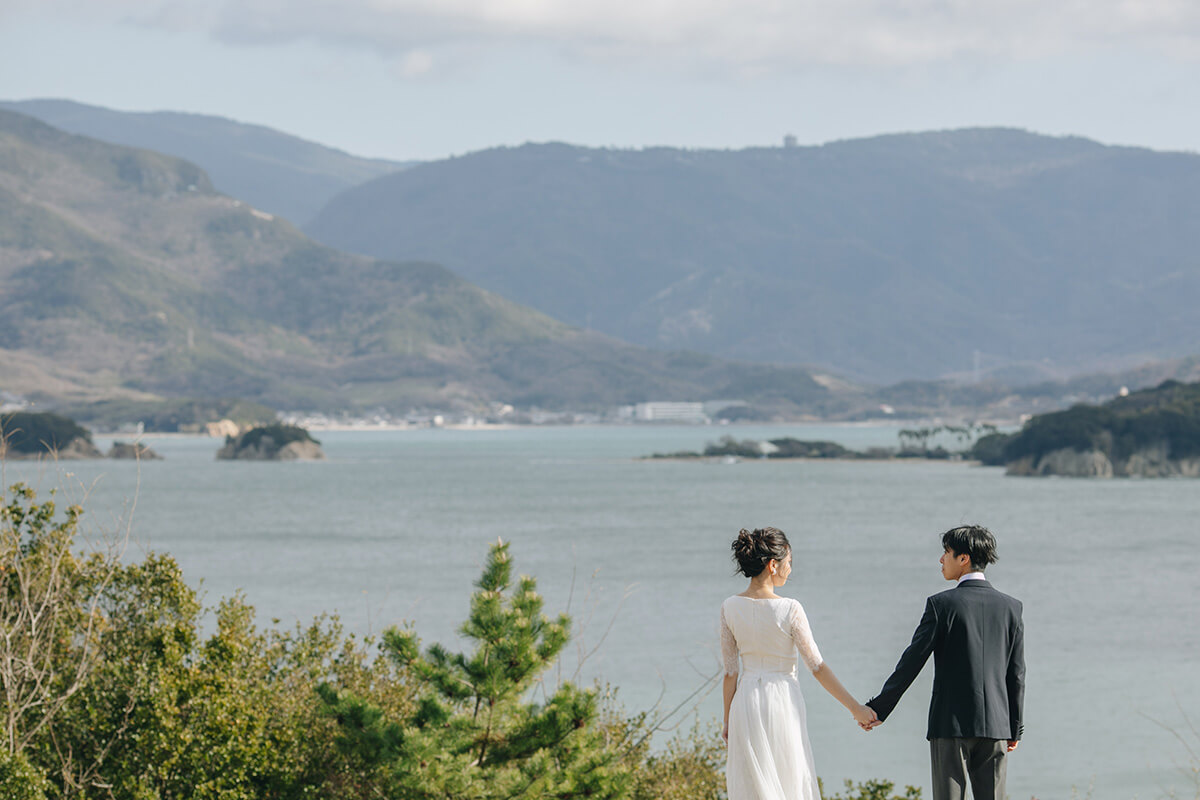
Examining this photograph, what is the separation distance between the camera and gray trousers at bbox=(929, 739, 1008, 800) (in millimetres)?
6371

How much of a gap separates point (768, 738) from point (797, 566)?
4578 centimetres

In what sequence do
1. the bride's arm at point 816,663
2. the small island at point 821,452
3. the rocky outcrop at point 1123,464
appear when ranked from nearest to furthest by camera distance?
the bride's arm at point 816,663, the rocky outcrop at point 1123,464, the small island at point 821,452

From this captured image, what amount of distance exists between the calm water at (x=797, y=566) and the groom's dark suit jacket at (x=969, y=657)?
544cm

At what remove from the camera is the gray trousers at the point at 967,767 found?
637 centimetres

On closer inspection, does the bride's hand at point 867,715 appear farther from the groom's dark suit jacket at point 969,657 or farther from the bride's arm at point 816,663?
the groom's dark suit jacket at point 969,657

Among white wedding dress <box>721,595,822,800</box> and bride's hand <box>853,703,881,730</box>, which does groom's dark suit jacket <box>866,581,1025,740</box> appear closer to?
bride's hand <box>853,703,881,730</box>

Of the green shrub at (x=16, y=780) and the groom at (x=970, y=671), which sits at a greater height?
the groom at (x=970, y=671)

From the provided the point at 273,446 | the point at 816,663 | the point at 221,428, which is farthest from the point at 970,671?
the point at 221,428

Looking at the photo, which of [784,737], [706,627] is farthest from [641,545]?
[784,737]

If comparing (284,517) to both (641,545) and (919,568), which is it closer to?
(641,545)

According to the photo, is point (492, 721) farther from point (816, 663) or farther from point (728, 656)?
point (816, 663)

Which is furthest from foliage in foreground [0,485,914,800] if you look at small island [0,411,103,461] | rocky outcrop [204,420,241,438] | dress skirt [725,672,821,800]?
rocky outcrop [204,420,241,438]

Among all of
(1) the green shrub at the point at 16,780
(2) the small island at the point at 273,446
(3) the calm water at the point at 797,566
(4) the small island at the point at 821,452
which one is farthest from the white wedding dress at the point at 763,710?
(2) the small island at the point at 273,446

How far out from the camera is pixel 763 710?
6.46 meters
